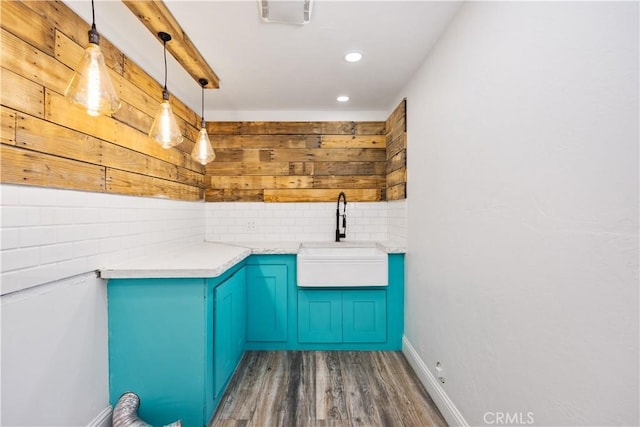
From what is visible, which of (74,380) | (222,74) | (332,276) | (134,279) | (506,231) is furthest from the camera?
(332,276)

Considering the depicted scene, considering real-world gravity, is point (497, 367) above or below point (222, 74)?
below

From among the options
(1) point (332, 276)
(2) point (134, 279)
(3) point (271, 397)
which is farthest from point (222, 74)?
(3) point (271, 397)

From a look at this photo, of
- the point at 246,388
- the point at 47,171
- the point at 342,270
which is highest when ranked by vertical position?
the point at 47,171

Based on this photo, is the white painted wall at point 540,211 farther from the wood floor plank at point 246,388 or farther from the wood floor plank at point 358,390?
the wood floor plank at point 246,388

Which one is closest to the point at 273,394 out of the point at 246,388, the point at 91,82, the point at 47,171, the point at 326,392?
the point at 246,388

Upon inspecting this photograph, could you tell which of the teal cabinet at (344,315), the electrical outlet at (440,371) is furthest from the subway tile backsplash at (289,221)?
the electrical outlet at (440,371)

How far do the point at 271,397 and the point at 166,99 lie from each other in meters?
1.97

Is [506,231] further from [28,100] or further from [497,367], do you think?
[28,100]

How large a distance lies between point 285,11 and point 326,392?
2356 mm

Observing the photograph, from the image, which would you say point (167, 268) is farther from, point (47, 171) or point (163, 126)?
point (163, 126)

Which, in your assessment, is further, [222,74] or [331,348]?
[331,348]

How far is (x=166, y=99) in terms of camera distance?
1.71m

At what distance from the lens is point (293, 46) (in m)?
1.97

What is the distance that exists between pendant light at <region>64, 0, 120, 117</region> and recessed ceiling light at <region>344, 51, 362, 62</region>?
1451mm
